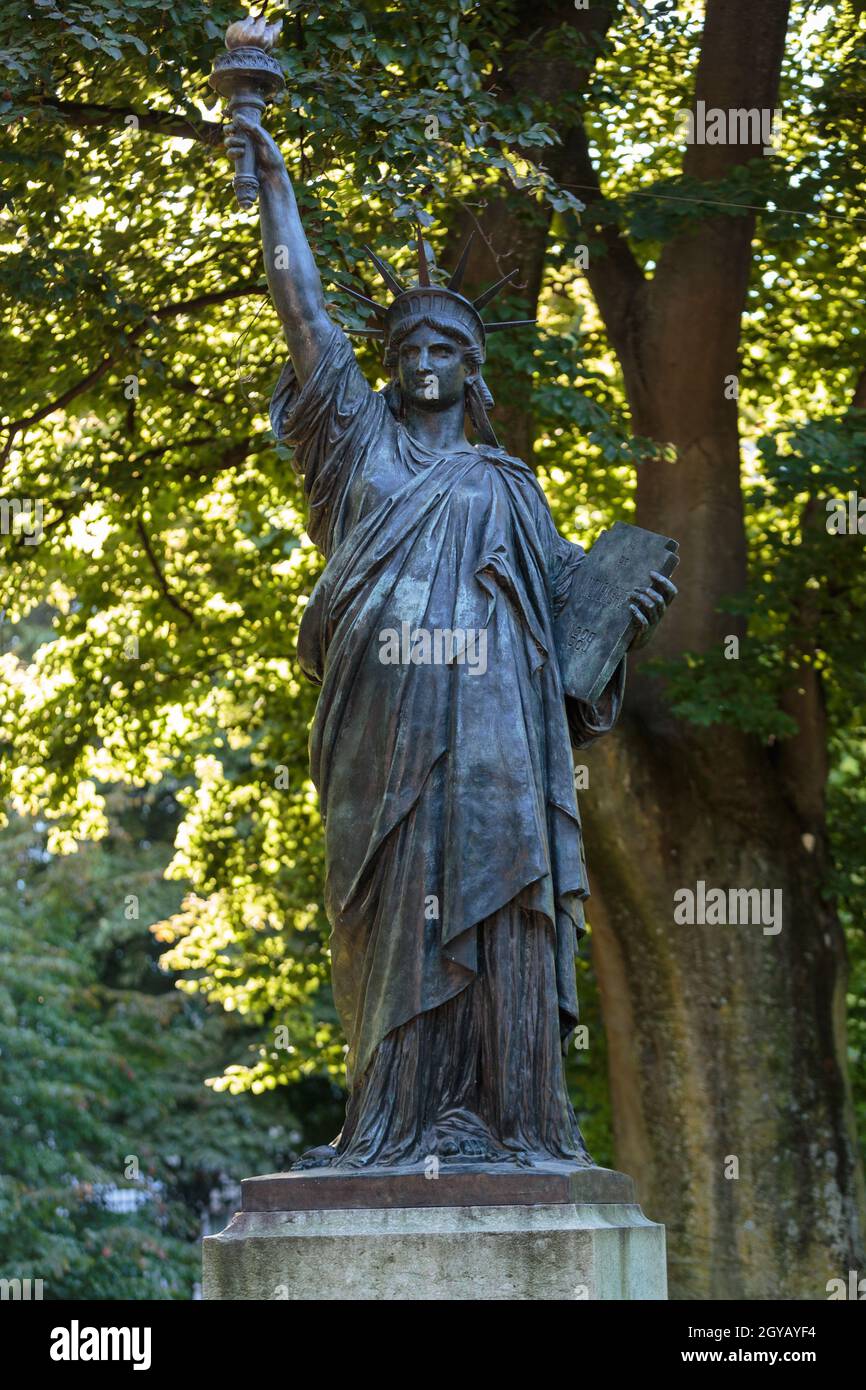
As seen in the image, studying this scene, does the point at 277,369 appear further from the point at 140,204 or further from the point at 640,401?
the point at 640,401

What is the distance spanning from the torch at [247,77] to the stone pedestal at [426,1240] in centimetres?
321

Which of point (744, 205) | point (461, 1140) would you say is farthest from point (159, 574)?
point (461, 1140)

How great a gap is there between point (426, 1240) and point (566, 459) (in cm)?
1169

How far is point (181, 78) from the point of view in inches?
471

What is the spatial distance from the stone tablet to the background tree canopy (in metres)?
4.48

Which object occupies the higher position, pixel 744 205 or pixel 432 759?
pixel 744 205

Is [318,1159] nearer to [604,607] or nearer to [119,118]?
[604,607]

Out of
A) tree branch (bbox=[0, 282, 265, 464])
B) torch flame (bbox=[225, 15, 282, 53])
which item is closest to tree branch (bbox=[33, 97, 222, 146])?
tree branch (bbox=[0, 282, 265, 464])

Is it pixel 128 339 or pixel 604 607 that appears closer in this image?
pixel 604 607

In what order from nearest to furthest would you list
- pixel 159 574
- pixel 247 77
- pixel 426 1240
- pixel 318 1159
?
pixel 426 1240
pixel 318 1159
pixel 247 77
pixel 159 574

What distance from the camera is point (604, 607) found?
23.3 ft

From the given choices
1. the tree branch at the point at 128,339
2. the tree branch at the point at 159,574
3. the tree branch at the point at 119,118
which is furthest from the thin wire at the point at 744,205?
the tree branch at the point at 159,574
